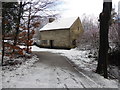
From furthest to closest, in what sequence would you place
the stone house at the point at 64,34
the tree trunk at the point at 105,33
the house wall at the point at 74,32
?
the house wall at the point at 74,32, the stone house at the point at 64,34, the tree trunk at the point at 105,33

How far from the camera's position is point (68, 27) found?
1340 inches

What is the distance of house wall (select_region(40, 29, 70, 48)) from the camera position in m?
34.5

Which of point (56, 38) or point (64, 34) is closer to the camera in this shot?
point (64, 34)

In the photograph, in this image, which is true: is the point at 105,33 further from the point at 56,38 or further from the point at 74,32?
the point at 56,38

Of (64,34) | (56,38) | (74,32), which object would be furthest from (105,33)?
(56,38)

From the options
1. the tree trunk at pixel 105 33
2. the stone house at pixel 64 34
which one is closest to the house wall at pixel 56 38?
the stone house at pixel 64 34

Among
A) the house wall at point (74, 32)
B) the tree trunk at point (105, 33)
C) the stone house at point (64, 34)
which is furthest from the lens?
the house wall at point (74, 32)

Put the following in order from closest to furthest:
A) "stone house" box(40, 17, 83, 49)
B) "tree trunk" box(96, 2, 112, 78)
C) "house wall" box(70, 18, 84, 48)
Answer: "tree trunk" box(96, 2, 112, 78)
"stone house" box(40, 17, 83, 49)
"house wall" box(70, 18, 84, 48)

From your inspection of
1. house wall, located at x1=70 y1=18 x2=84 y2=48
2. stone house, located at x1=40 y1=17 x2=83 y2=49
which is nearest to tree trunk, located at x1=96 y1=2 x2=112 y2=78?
stone house, located at x1=40 y1=17 x2=83 y2=49

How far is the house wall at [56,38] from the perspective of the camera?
113 feet

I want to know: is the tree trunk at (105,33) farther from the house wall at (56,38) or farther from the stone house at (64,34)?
the house wall at (56,38)

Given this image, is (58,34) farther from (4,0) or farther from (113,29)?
(4,0)

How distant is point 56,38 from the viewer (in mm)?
36812

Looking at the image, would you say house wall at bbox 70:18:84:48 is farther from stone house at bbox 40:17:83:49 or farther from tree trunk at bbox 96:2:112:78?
tree trunk at bbox 96:2:112:78
